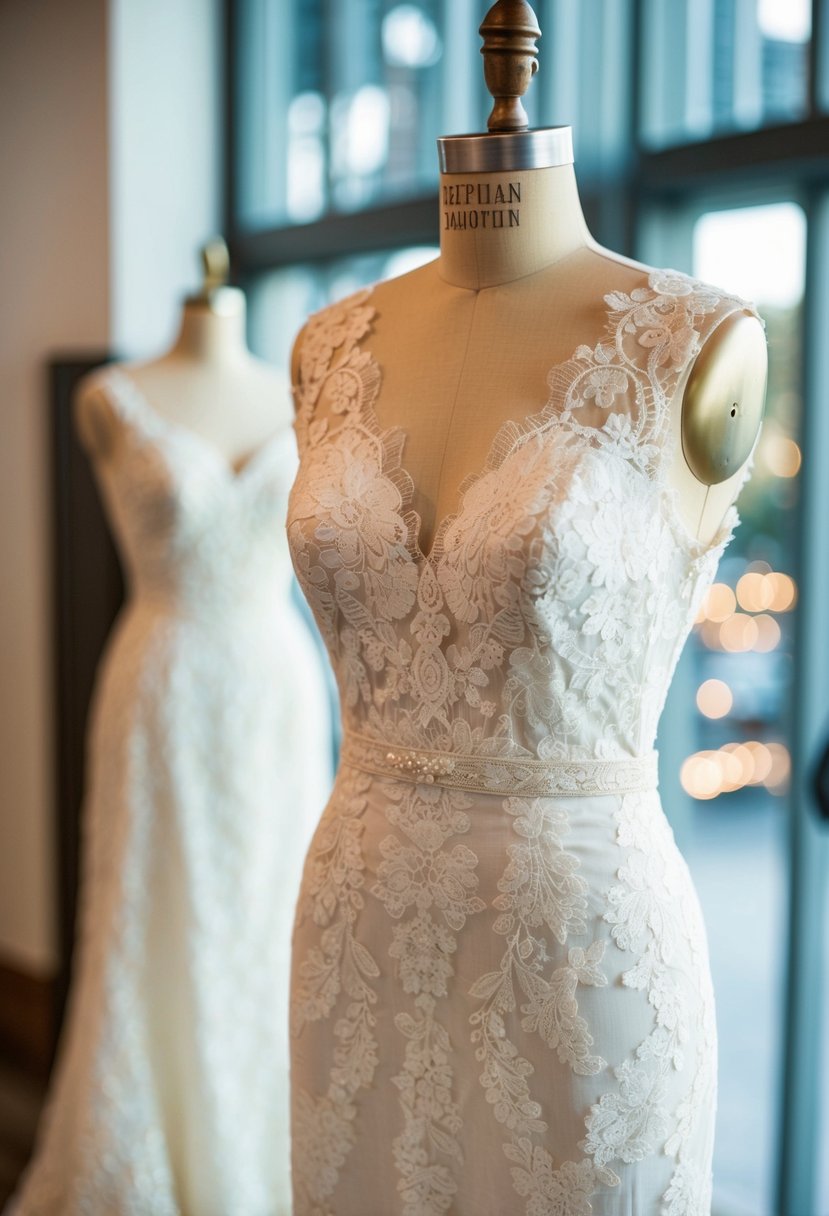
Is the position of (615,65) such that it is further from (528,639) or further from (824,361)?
(528,639)

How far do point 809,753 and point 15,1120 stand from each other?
243 centimetres

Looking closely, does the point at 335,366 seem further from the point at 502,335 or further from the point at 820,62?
the point at 820,62

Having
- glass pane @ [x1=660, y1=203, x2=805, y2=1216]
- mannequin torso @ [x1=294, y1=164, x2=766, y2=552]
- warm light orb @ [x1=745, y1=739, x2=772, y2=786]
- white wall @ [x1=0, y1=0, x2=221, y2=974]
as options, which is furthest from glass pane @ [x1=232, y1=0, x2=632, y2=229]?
warm light orb @ [x1=745, y1=739, x2=772, y2=786]

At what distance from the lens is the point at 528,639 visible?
1393mm

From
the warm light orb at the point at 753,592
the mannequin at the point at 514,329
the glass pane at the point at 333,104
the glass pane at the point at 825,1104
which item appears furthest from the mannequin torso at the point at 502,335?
the glass pane at the point at 333,104

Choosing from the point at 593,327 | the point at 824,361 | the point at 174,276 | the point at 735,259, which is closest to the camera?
the point at 593,327

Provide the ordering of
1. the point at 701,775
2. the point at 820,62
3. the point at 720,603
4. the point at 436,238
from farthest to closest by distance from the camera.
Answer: the point at 701,775, the point at 720,603, the point at 436,238, the point at 820,62

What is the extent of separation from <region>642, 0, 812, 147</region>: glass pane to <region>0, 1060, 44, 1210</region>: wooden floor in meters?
2.84

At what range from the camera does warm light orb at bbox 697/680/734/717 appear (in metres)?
3.80

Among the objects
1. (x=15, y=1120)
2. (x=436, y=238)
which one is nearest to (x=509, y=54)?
(x=436, y=238)

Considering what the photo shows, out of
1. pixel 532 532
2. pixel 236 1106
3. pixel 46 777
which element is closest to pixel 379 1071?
pixel 532 532

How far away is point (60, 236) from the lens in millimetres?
3793

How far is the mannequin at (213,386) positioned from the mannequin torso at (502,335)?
1.16 meters

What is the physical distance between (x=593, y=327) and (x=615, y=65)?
4.98 ft
